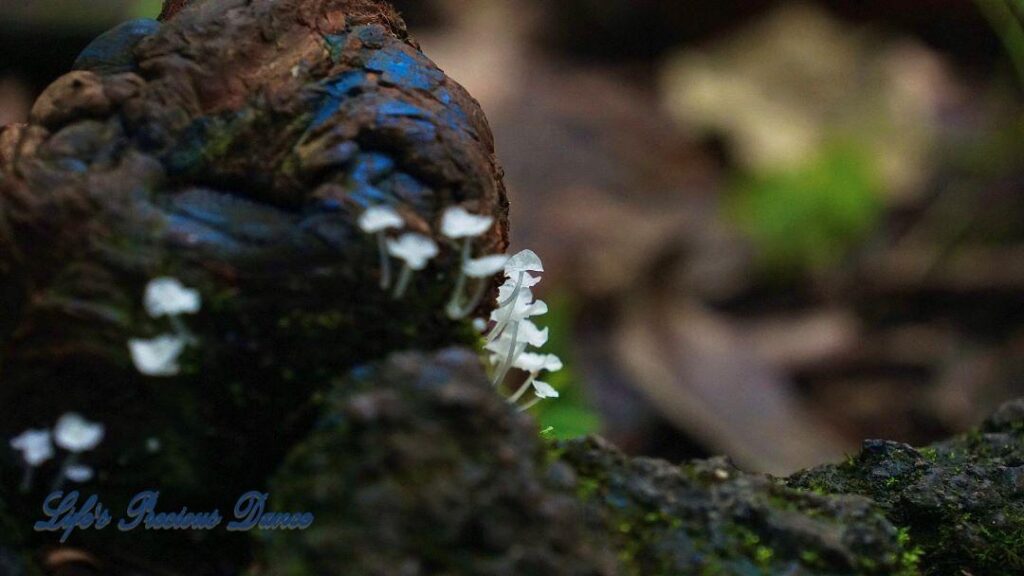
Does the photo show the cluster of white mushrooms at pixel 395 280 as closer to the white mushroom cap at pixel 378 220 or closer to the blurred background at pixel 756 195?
the white mushroom cap at pixel 378 220

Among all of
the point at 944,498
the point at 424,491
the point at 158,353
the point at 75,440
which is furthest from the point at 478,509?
the point at 944,498

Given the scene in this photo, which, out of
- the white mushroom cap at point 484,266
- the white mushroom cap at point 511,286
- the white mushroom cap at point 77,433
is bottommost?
the white mushroom cap at point 77,433

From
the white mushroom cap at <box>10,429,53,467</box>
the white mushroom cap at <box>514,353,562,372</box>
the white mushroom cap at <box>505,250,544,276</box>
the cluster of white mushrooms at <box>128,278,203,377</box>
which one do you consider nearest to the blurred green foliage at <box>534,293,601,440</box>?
the white mushroom cap at <box>514,353,562,372</box>

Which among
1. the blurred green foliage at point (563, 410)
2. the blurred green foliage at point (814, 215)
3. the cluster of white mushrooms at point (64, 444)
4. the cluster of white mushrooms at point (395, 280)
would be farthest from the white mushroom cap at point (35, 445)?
the blurred green foliage at point (814, 215)

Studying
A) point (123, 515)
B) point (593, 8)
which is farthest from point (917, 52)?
point (123, 515)

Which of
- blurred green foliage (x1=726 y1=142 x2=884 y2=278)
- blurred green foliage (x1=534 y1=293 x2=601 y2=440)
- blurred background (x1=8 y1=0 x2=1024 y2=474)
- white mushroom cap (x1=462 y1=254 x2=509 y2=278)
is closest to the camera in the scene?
white mushroom cap (x1=462 y1=254 x2=509 y2=278)

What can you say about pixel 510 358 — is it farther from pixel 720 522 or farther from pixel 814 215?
pixel 814 215

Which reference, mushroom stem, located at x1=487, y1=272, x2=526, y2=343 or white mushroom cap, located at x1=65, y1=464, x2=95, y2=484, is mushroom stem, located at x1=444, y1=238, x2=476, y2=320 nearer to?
mushroom stem, located at x1=487, y1=272, x2=526, y2=343
